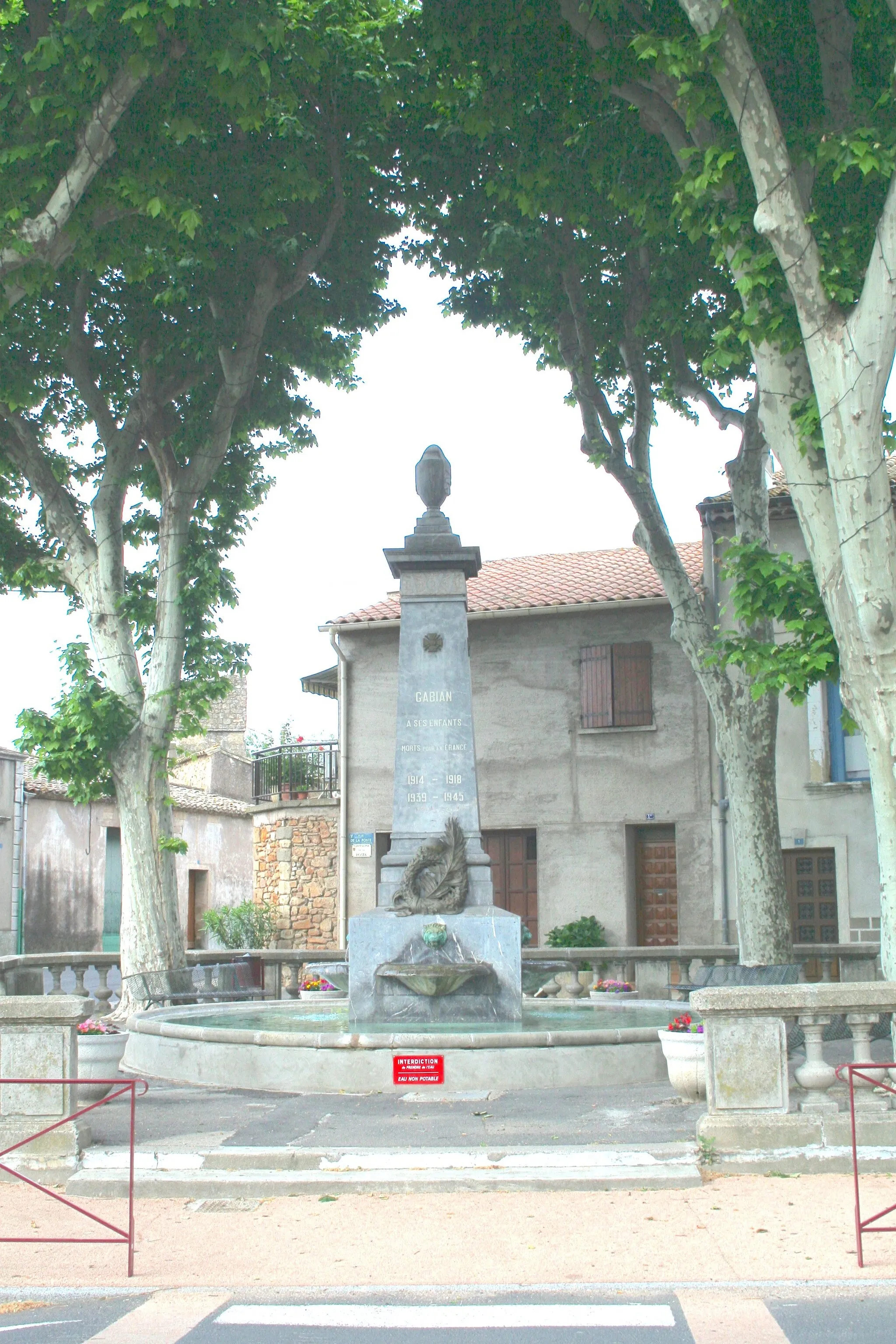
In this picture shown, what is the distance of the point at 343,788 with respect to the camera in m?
23.4

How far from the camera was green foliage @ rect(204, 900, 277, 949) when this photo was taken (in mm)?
25547

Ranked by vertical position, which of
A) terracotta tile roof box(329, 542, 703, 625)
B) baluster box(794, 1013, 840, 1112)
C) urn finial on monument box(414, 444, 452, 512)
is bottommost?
baluster box(794, 1013, 840, 1112)

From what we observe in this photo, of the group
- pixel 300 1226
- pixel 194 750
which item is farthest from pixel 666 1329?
pixel 194 750

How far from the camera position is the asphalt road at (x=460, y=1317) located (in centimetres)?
462

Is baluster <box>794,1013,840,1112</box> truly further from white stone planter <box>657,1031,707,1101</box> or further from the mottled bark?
the mottled bark

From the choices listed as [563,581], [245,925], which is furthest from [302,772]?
[563,581]

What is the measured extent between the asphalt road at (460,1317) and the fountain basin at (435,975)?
5700mm

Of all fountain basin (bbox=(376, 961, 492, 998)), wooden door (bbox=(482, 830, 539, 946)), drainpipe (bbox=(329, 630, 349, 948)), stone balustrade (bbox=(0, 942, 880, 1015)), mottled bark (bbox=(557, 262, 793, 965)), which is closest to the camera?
fountain basin (bbox=(376, 961, 492, 998))

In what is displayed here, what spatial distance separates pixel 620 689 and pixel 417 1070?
1334cm

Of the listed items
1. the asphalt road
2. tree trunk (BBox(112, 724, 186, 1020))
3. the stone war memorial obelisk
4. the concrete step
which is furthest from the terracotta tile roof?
the asphalt road

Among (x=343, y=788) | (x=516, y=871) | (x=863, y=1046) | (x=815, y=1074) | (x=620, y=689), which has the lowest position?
(x=815, y=1074)

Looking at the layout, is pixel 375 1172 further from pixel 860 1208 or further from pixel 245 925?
pixel 245 925

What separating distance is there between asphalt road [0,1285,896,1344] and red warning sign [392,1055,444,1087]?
3.82 meters

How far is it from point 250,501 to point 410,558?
20.1ft
